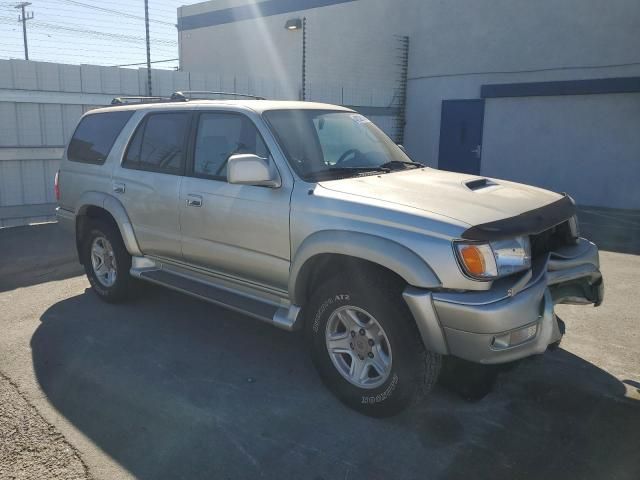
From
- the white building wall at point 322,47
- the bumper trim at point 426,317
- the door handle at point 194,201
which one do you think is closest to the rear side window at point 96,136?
the door handle at point 194,201

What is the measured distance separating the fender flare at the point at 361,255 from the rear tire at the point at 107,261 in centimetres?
221

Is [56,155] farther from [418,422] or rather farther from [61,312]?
[418,422]

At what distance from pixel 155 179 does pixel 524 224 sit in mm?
3036

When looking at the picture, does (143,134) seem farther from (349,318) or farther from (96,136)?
(349,318)

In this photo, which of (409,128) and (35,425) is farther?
(409,128)

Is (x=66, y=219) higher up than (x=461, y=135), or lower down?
lower down

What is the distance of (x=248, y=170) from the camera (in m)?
3.67

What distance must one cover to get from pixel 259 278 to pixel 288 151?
93cm

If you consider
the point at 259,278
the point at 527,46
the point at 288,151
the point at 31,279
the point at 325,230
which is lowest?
the point at 31,279

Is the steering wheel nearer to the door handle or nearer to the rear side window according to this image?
the door handle

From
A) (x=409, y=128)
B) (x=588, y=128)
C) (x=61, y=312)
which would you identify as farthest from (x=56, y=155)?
(x=588, y=128)

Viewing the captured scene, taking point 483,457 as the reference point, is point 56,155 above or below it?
above

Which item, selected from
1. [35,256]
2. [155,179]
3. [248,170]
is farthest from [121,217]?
[35,256]

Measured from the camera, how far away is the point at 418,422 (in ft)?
11.1
